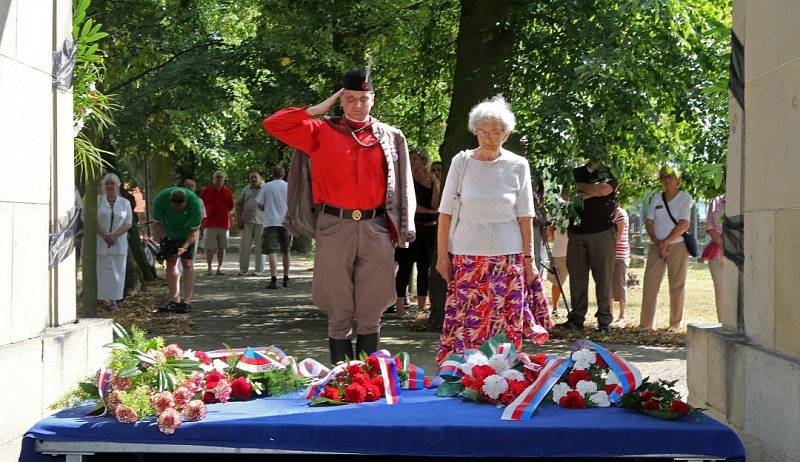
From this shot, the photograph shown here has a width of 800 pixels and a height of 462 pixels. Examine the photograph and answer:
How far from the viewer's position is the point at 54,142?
6102 millimetres

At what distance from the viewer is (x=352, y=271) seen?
7016mm

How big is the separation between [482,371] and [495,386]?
0.75 feet

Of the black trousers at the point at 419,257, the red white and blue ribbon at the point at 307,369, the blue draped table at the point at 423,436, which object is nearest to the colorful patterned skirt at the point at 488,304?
the red white and blue ribbon at the point at 307,369

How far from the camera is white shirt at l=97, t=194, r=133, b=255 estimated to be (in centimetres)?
1436

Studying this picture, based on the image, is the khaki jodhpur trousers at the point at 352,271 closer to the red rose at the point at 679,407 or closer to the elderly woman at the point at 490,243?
the elderly woman at the point at 490,243

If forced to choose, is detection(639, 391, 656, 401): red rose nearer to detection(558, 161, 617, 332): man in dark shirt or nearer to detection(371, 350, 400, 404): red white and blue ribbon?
detection(371, 350, 400, 404): red white and blue ribbon

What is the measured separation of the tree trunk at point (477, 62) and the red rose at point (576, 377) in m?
6.96

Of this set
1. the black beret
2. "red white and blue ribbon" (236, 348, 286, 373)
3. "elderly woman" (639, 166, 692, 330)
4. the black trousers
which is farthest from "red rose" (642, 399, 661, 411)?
the black trousers

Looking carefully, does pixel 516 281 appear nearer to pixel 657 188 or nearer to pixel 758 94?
pixel 758 94

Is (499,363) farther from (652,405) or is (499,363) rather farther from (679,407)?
(679,407)

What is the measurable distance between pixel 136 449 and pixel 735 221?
3362 mm

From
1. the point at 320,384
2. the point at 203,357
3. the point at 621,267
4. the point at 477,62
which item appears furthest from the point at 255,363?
the point at 621,267

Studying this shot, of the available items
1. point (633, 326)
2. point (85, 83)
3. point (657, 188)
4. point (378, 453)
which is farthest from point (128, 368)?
point (657, 188)

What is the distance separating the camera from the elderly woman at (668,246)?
12594 mm
